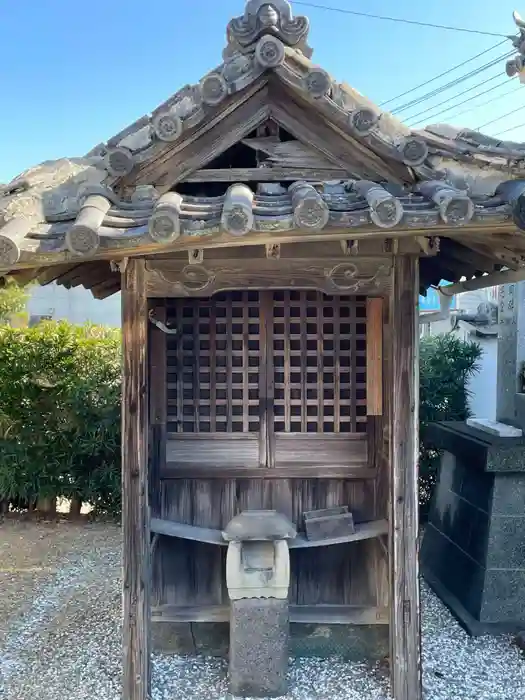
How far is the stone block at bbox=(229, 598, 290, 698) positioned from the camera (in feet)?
12.3

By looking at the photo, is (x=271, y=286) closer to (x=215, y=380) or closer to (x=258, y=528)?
(x=215, y=380)

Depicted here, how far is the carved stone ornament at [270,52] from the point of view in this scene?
3.20m

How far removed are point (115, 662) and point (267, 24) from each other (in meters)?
4.39

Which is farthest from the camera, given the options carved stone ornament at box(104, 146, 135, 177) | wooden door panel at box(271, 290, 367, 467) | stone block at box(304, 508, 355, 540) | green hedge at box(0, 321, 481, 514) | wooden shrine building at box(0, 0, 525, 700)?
green hedge at box(0, 321, 481, 514)

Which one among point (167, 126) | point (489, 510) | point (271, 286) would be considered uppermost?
point (167, 126)

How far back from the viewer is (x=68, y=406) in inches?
318

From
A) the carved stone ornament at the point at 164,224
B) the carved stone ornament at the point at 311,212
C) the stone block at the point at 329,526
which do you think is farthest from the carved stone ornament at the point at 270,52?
the stone block at the point at 329,526

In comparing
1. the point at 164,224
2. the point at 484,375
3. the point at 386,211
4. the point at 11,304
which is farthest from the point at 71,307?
the point at 386,211

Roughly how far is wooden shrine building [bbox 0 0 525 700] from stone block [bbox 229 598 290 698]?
0.44 metres

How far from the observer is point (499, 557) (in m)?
4.91

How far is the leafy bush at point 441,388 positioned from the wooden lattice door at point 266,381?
373cm

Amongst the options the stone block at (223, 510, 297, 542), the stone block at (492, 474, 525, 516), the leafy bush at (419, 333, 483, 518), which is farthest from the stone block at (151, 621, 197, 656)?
the leafy bush at (419, 333, 483, 518)

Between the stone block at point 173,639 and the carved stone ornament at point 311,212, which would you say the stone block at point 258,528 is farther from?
the carved stone ornament at point 311,212

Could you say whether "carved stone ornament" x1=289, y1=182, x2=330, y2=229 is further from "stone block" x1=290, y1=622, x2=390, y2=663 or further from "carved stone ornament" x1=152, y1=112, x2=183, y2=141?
"stone block" x1=290, y1=622, x2=390, y2=663
